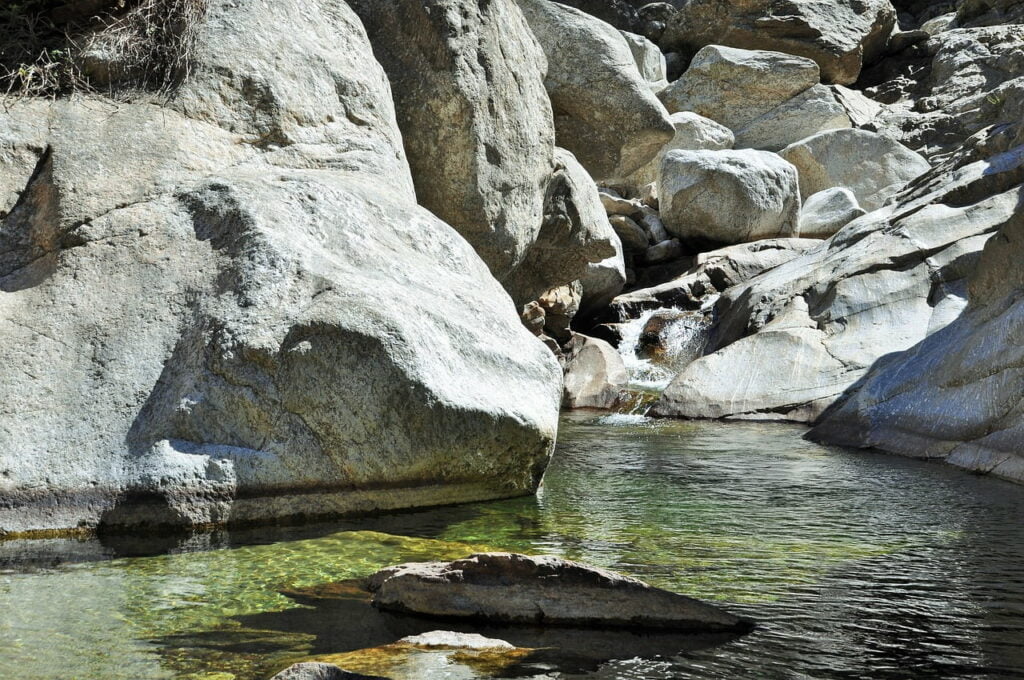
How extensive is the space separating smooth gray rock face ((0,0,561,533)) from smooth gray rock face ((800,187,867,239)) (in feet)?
49.6

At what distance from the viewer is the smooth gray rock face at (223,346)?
5570 millimetres

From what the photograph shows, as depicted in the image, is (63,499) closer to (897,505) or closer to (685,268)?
(897,505)

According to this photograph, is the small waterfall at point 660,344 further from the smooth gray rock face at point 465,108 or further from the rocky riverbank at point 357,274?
the smooth gray rock face at point 465,108

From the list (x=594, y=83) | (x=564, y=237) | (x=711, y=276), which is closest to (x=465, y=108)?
(x=564, y=237)

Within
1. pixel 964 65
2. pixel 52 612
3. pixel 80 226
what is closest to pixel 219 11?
pixel 80 226

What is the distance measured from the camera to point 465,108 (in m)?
9.90

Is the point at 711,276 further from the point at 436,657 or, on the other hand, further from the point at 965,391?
the point at 436,657

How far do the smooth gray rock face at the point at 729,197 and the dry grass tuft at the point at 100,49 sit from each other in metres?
14.1

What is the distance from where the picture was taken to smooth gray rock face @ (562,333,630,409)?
13.6 m

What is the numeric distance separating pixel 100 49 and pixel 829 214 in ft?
54.9

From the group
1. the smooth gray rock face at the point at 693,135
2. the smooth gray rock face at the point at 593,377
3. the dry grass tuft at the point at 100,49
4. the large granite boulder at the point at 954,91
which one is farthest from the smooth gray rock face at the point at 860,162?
the dry grass tuft at the point at 100,49

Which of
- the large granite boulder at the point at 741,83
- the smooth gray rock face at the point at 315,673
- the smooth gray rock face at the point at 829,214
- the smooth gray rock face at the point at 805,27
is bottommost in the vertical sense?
the smooth gray rock face at the point at 315,673

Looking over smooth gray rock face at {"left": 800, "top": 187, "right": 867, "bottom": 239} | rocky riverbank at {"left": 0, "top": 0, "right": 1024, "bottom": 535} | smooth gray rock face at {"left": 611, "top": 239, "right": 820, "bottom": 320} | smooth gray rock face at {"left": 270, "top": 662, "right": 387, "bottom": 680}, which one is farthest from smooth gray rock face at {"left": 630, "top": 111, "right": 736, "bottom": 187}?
smooth gray rock face at {"left": 270, "top": 662, "right": 387, "bottom": 680}

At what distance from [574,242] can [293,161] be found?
572cm
